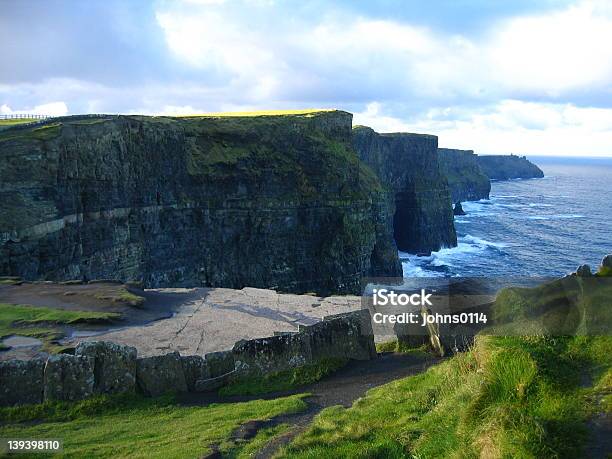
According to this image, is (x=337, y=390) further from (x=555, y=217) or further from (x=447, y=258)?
(x=555, y=217)

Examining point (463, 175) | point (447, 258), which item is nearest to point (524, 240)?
point (447, 258)

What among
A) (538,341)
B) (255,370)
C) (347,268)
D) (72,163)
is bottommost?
(347,268)

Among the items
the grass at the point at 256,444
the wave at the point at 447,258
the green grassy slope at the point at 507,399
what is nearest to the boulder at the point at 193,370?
the grass at the point at 256,444

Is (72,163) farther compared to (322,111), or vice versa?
(322,111)

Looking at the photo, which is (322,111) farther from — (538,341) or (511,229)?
(538,341)

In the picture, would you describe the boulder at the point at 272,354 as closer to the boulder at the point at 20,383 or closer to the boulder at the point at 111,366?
the boulder at the point at 111,366

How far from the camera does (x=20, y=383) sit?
556 inches

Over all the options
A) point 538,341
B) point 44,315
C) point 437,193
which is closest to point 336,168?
point 437,193

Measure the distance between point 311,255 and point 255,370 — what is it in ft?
155

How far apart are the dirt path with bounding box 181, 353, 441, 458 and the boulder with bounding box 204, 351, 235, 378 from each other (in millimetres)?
928

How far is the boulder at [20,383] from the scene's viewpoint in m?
13.9

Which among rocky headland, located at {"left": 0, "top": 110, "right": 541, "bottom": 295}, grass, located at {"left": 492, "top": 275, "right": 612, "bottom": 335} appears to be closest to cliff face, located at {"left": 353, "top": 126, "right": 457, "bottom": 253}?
rocky headland, located at {"left": 0, "top": 110, "right": 541, "bottom": 295}

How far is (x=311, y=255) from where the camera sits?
63812 millimetres

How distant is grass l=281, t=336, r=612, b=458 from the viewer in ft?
24.6
